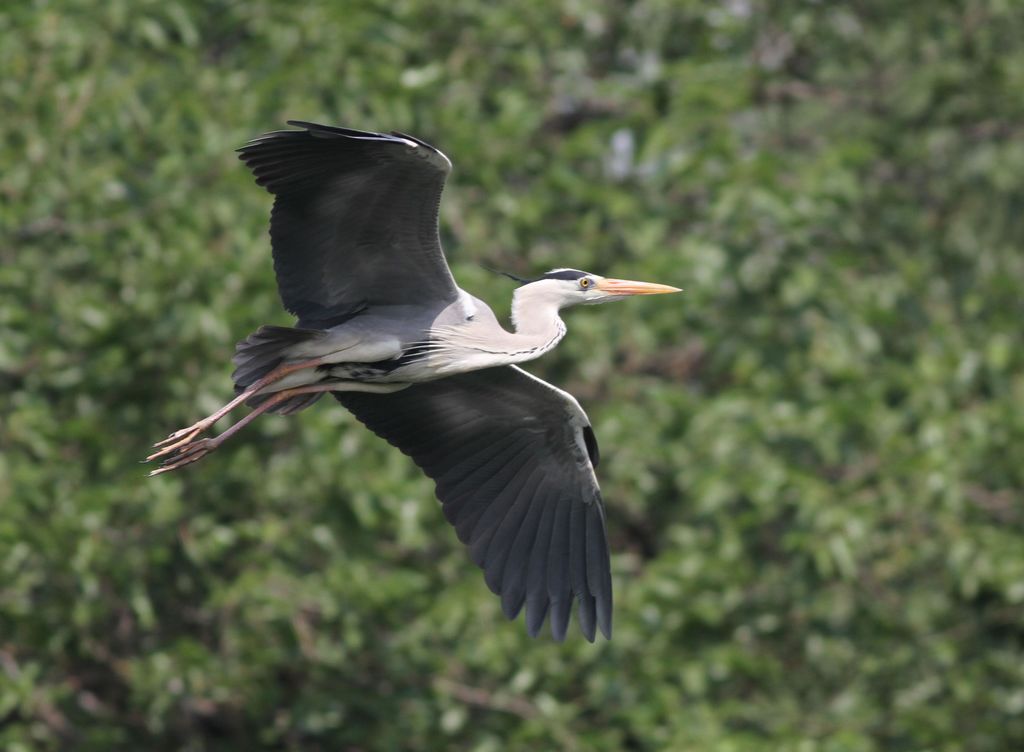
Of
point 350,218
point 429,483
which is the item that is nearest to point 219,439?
point 350,218

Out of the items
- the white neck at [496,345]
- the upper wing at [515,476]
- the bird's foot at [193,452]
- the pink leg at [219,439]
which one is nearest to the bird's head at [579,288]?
the white neck at [496,345]

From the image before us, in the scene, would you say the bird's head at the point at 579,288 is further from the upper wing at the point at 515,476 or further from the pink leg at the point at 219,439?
the pink leg at the point at 219,439

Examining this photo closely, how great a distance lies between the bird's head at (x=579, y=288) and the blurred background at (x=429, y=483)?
161 cm

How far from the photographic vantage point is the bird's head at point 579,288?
6.25 m

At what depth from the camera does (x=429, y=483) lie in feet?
26.3

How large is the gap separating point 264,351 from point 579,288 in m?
1.24

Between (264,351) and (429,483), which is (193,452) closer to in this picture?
(264,351)

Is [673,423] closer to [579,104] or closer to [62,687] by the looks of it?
[579,104]

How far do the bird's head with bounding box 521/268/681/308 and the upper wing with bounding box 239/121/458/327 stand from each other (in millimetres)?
419

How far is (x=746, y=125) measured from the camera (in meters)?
10.0

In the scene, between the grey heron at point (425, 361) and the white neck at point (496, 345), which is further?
the white neck at point (496, 345)

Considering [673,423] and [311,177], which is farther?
[673,423]

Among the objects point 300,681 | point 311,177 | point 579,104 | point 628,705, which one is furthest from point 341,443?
point 579,104

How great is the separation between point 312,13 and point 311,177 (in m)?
3.23
